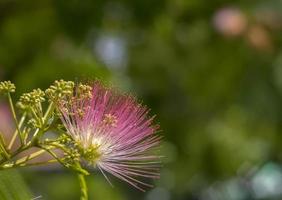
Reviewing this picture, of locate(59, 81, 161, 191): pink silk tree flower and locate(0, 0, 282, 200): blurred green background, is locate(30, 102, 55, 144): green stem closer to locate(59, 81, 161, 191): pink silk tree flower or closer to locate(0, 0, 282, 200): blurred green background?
locate(59, 81, 161, 191): pink silk tree flower

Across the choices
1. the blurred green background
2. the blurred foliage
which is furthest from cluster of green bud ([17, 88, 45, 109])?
the blurred green background

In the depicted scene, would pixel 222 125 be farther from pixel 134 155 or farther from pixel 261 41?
pixel 134 155

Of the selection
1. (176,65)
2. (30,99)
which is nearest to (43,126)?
(30,99)

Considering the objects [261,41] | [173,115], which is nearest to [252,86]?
[261,41]

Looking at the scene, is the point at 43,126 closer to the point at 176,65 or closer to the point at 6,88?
the point at 6,88

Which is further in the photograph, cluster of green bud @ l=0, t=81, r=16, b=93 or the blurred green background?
the blurred green background

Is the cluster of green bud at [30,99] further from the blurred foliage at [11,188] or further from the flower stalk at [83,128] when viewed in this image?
the blurred foliage at [11,188]
